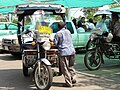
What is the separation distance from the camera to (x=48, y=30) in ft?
27.5

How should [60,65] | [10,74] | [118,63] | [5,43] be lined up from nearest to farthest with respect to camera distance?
1. [60,65]
2. [10,74]
3. [118,63]
4. [5,43]

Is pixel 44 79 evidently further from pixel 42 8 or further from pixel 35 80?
pixel 42 8

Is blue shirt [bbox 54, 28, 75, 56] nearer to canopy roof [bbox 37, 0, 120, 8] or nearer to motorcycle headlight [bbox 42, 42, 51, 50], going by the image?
motorcycle headlight [bbox 42, 42, 51, 50]

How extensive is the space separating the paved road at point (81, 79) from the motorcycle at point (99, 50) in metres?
0.29

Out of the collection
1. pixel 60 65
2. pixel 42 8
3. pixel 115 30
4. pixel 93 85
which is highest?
pixel 42 8

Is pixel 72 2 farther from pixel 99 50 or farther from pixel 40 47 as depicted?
pixel 40 47

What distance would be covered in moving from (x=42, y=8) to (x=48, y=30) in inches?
50.1

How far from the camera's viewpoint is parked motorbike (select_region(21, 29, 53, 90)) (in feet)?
25.1

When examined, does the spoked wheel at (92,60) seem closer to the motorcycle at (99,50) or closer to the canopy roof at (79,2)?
the motorcycle at (99,50)

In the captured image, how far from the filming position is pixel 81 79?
372 inches

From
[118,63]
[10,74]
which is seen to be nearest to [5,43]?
[10,74]

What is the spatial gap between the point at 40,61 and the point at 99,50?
3.69 m

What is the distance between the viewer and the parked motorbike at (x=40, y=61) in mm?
7637

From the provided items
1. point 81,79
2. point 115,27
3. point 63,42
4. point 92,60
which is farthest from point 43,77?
point 115,27
